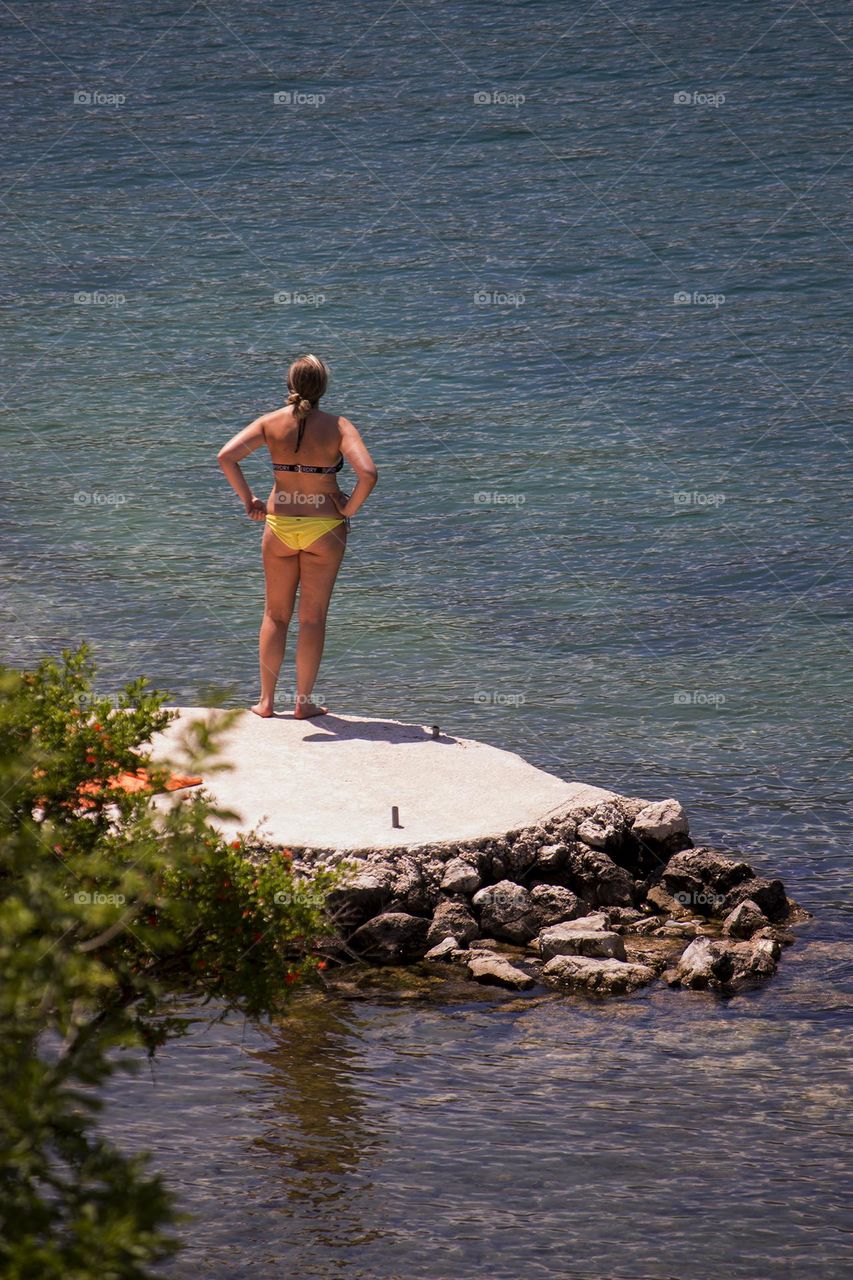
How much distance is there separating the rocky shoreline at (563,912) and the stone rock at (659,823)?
118 mm

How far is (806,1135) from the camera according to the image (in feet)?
22.9

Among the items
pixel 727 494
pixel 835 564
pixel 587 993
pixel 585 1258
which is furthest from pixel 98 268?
pixel 585 1258

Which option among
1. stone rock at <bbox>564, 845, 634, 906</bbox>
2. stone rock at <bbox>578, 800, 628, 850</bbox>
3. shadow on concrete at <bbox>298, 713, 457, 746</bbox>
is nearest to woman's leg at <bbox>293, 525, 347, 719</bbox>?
shadow on concrete at <bbox>298, 713, 457, 746</bbox>

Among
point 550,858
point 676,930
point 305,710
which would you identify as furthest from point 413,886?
point 305,710

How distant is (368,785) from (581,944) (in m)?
1.58

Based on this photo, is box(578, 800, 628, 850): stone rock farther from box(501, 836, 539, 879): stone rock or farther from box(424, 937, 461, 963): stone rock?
box(424, 937, 461, 963): stone rock

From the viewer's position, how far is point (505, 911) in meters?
8.74

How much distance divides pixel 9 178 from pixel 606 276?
10.7 metres

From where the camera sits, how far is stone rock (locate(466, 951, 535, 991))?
8281 mm

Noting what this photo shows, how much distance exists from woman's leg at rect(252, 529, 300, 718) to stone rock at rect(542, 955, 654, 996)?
2.74 metres

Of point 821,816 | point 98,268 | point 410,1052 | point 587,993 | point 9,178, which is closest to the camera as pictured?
point 410,1052

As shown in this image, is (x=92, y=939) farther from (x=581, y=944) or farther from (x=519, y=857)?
(x=519, y=857)

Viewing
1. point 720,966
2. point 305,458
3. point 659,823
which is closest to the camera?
point 720,966

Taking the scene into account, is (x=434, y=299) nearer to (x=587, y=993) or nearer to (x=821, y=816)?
(x=821, y=816)
